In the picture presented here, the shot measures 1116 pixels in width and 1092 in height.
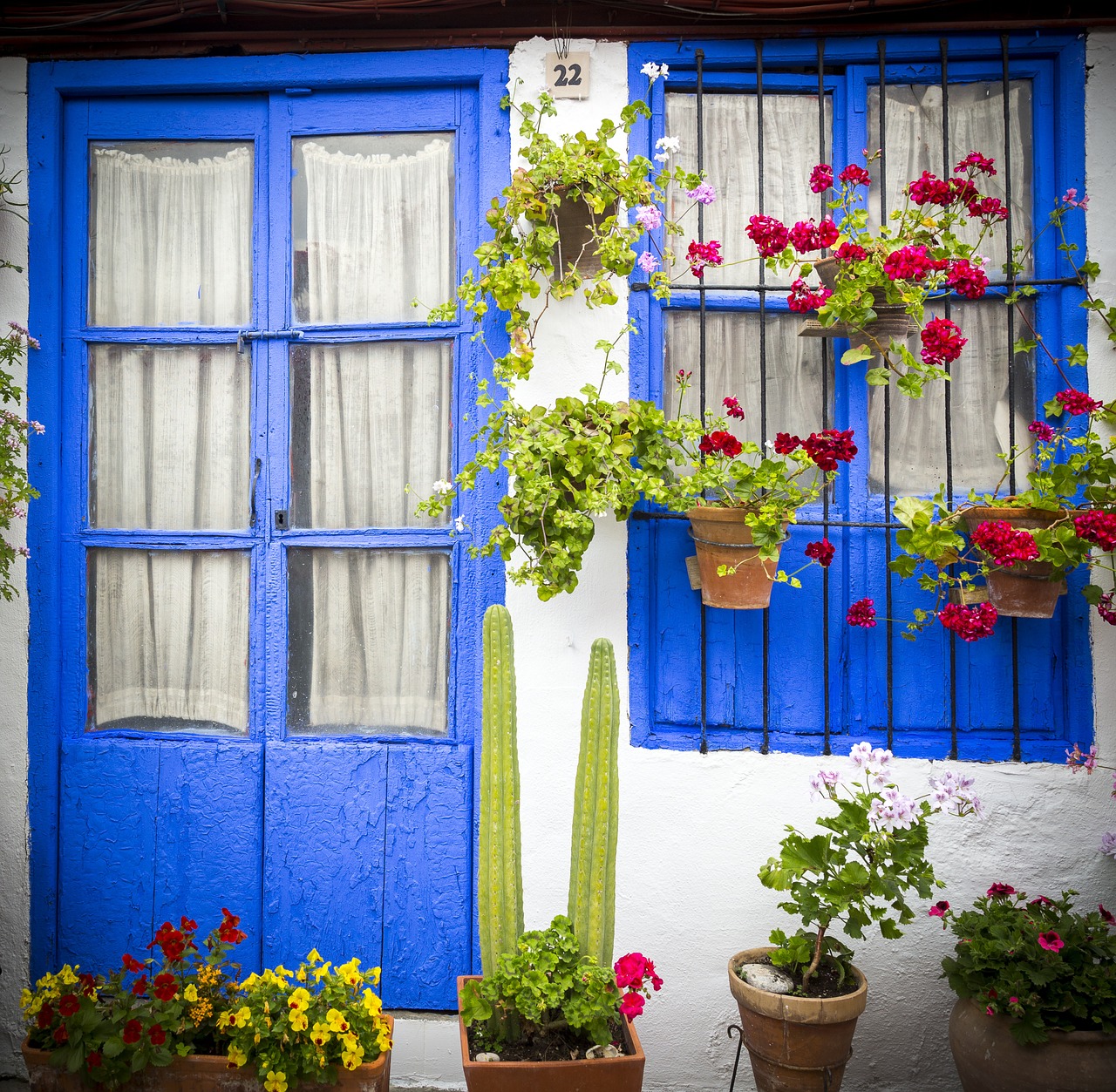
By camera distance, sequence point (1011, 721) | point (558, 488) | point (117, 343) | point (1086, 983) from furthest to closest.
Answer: point (117, 343)
point (1011, 721)
point (558, 488)
point (1086, 983)

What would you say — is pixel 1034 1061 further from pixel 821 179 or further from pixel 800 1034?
pixel 821 179

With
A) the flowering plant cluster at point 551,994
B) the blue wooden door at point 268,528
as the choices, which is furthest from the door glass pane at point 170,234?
the flowering plant cluster at point 551,994

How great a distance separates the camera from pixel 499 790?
2.45m

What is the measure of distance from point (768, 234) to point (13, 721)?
9.50 ft

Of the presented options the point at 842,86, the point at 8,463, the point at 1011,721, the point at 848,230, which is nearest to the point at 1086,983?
the point at 1011,721

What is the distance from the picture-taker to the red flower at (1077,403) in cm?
266

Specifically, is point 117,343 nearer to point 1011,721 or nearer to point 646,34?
point 646,34

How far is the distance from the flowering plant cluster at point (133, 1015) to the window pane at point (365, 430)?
1.34m

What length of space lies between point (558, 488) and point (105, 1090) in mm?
2085

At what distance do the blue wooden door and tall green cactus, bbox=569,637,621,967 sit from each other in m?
0.60

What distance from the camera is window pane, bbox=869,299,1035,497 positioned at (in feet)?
9.75

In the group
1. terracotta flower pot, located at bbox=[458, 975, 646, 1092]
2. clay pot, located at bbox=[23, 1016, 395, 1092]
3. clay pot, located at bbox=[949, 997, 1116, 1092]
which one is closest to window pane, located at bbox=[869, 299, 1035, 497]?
clay pot, located at bbox=[949, 997, 1116, 1092]

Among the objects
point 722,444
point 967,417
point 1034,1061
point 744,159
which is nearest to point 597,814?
point 722,444

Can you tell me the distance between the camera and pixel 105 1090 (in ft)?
8.07
